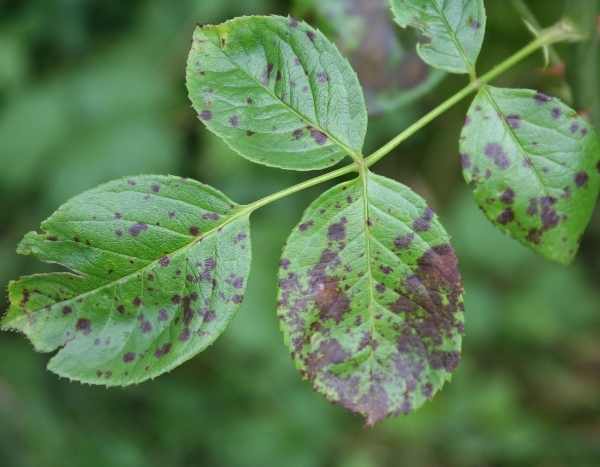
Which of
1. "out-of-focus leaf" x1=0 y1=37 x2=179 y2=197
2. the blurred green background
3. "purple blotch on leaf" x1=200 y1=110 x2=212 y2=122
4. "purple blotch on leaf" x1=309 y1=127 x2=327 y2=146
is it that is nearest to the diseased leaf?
"purple blotch on leaf" x1=309 y1=127 x2=327 y2=146

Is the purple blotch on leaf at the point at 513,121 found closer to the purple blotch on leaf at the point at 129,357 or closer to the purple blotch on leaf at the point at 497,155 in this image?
the purple blotch on leaf at the point at 497,155

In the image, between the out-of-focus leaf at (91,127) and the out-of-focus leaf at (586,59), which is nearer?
the out-of-focus leaf at (586,59)

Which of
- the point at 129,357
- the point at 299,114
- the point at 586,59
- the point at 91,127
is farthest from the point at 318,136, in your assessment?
the point at 91,127

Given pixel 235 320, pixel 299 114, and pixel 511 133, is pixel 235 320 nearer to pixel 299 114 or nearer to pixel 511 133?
pixel 299 114

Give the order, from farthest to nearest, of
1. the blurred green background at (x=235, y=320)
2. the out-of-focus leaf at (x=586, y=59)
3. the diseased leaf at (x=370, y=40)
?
the blurred green background at (x=235, y=320), the diseased leaf at (x=370, y=40), the out-of-focus leaf at (x=586, y=59)

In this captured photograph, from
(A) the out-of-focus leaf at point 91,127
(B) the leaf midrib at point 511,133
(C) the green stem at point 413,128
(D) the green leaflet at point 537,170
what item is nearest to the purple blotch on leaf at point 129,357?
(C) the green stem at point 413,128

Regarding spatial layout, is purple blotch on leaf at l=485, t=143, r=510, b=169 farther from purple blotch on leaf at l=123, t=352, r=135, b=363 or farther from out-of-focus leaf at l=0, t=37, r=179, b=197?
out-of-focus leaf at l=0, t=37, r=179, b=197
